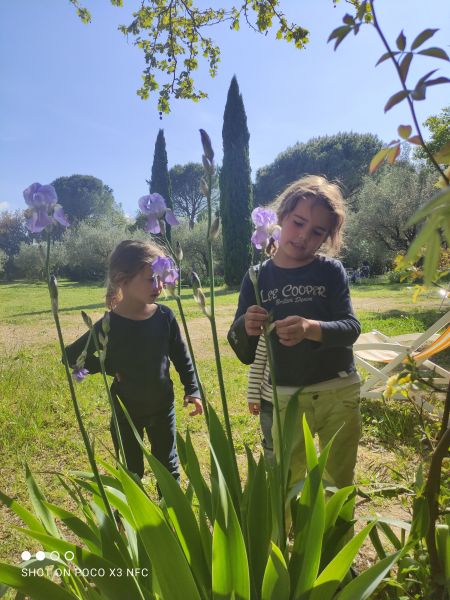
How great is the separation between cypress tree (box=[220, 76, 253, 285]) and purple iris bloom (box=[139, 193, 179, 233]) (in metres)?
18.7

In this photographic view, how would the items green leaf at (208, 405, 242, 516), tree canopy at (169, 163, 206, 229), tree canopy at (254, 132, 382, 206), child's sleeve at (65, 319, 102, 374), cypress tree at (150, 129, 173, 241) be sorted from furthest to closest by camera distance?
tree canopy at (169, 163, 206, 229), tree canopy at (254, 132, 382, 206), cypress tree at (150, 129, 173, 241), child's sleeve at (65, 319, 102, 374), green leaf at (208, 405, 242, 516)

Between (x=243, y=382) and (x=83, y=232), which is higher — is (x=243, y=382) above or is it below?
below

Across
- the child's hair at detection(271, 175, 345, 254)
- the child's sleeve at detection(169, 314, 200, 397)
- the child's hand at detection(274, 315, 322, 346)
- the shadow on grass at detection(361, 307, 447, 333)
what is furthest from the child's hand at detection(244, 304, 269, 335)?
the shadow on grass at detection(361, 307, 447, 333)

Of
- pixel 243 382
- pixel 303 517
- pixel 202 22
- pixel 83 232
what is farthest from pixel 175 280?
pixel 83 232

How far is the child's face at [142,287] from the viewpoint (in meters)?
2.05

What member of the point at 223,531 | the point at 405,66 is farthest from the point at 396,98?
the point at 223,531

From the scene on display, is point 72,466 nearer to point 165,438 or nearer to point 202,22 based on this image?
point 165,438

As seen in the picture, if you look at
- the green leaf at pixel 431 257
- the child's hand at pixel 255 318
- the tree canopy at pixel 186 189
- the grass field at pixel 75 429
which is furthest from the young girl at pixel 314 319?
the tree canopy at pixel 186 189

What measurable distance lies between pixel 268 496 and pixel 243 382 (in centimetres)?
378

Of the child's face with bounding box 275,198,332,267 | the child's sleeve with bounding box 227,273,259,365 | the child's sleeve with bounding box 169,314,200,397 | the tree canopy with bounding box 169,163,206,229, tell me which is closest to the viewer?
the child's sleeve with bounding box 227,273,259,365

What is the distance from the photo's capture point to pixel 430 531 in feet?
3.49

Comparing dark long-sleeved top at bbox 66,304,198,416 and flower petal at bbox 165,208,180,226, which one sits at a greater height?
flower petal at bbox 165,208,180,226

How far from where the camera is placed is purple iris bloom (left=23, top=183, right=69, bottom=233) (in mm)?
927

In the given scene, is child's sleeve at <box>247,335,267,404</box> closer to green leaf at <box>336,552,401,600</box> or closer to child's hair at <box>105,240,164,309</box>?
child's hair at <box>105,240,164,309</box>
